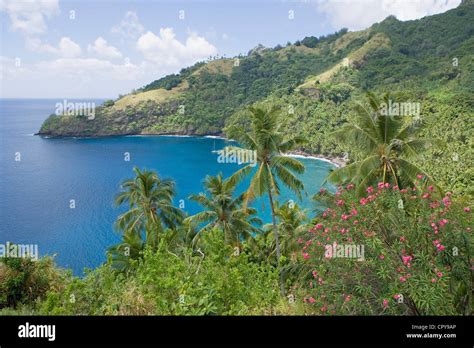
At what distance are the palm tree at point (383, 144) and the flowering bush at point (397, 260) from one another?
13.5 ft

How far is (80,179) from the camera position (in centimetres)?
4725

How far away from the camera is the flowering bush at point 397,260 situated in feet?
12.1

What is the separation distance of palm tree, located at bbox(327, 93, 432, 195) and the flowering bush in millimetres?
4107

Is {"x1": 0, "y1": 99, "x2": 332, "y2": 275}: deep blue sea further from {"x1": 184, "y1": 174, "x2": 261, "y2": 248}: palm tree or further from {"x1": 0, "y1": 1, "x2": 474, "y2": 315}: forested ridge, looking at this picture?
{"x1": 0, "y1": 1, "x2": 474, "y2": 315}: forested ridge

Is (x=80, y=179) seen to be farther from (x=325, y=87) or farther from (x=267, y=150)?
(x=325, y=87)

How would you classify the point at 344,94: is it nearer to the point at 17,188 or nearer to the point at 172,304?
the point at 17,188

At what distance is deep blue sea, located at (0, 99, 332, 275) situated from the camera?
94.4 ft

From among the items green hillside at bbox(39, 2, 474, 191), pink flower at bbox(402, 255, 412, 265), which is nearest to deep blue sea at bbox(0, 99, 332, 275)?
green hillside at bbox(39, 2, 474, 191)

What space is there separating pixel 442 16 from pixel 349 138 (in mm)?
78709

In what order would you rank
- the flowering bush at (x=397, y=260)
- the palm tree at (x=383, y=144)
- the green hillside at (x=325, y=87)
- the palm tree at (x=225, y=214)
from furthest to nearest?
the green hillside at (x=325, y=87) < the palm tree at (x=225, y=214) < the palm tree at (x=383, y=144) < the flowering bush at (x=397, y=260)

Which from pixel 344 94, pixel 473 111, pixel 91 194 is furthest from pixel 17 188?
pixel 344 94

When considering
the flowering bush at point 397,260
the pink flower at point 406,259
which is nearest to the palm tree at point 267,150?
the flowering bush at point 397,260

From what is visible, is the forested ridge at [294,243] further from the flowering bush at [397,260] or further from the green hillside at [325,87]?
the green hillside at [325,87]
